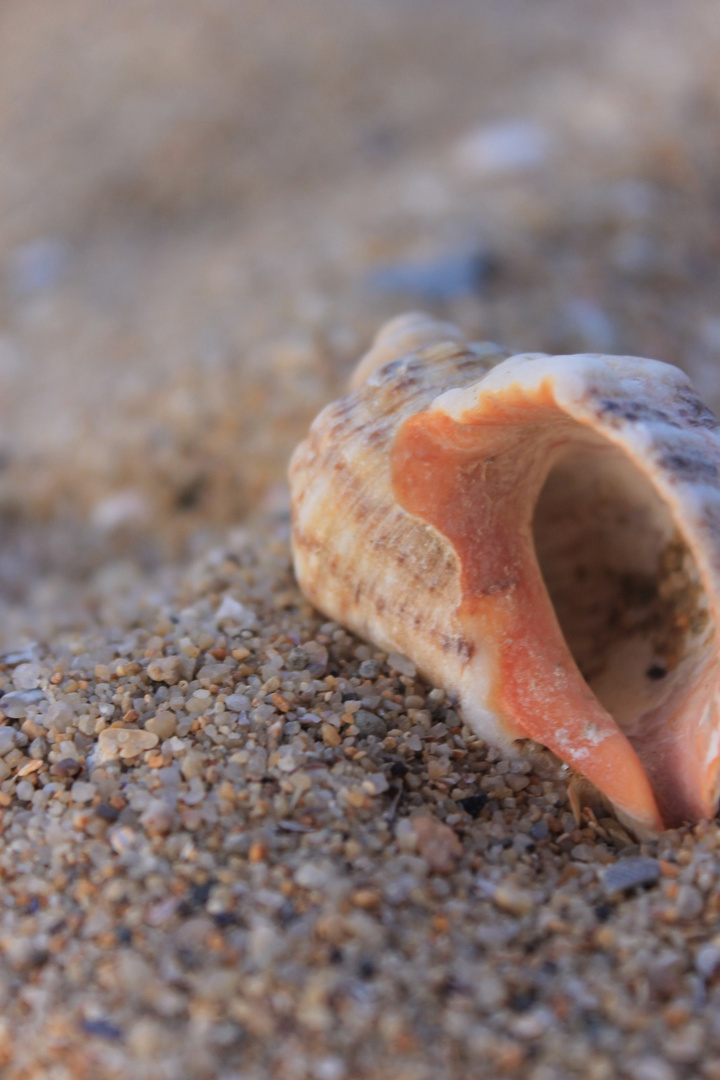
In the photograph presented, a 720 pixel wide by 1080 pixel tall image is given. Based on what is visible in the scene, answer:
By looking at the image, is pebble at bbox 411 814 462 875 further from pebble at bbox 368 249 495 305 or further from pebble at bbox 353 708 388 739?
pebble at bbox 368 249 495 305

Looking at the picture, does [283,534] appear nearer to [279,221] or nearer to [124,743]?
[124,743]

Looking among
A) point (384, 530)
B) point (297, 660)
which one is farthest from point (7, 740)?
point (384, 530)

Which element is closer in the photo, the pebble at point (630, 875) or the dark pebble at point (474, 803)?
the pebble at point (630, 875)

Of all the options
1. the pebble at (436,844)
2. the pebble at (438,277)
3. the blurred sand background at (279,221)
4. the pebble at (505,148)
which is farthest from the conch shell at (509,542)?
the pebble at (505,148)

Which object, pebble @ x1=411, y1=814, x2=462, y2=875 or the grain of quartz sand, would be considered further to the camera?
pebble @ x1=411, y1=814, x2=462, y2=875

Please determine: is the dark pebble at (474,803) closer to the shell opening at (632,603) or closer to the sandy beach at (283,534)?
the sandy beach at (283,534)

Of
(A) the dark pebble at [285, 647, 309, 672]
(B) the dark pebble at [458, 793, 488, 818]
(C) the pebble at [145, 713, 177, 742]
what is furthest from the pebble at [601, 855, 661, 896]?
(C) the pebble at [145, 713, 177, 742]

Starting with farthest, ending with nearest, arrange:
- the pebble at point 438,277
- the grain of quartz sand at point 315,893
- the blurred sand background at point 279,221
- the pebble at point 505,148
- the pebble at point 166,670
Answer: the pebble at point 505,148
the pebble at point 438,277
the blurred sand background at point 279,221
the pebble at point 166,670
the grain of quartz sand at point 315,893

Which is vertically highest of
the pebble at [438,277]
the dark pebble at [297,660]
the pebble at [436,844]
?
the pebble at [438,277]
